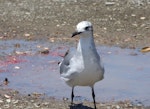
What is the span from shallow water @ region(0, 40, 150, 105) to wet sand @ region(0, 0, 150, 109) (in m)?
0.93

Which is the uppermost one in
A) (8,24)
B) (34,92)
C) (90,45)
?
(8,24)

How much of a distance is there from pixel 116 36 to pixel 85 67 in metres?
6.92

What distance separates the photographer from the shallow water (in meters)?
10.0

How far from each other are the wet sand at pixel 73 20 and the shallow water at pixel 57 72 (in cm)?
93

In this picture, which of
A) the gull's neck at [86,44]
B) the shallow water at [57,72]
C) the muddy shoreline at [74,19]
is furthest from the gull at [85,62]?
the muddy shoreline at [74,19]

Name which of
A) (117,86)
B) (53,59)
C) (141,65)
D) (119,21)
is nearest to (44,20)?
(119,21)

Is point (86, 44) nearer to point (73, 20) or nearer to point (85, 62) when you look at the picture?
point (85, 62)

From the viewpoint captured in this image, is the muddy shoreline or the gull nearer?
→ the gull

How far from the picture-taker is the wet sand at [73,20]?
14.9 meters

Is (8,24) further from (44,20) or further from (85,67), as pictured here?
(85,67)

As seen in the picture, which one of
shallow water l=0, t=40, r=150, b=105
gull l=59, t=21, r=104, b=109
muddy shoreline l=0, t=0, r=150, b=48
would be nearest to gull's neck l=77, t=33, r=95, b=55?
gull l=59, t=21, r=104, b=109

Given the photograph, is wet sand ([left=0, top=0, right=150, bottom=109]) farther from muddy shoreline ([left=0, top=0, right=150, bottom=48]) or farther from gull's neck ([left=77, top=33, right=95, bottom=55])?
gull's neck ([left=77, top=33, right=95, bottom=55])

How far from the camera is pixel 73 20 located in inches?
658

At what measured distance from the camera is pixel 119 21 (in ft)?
54.2
